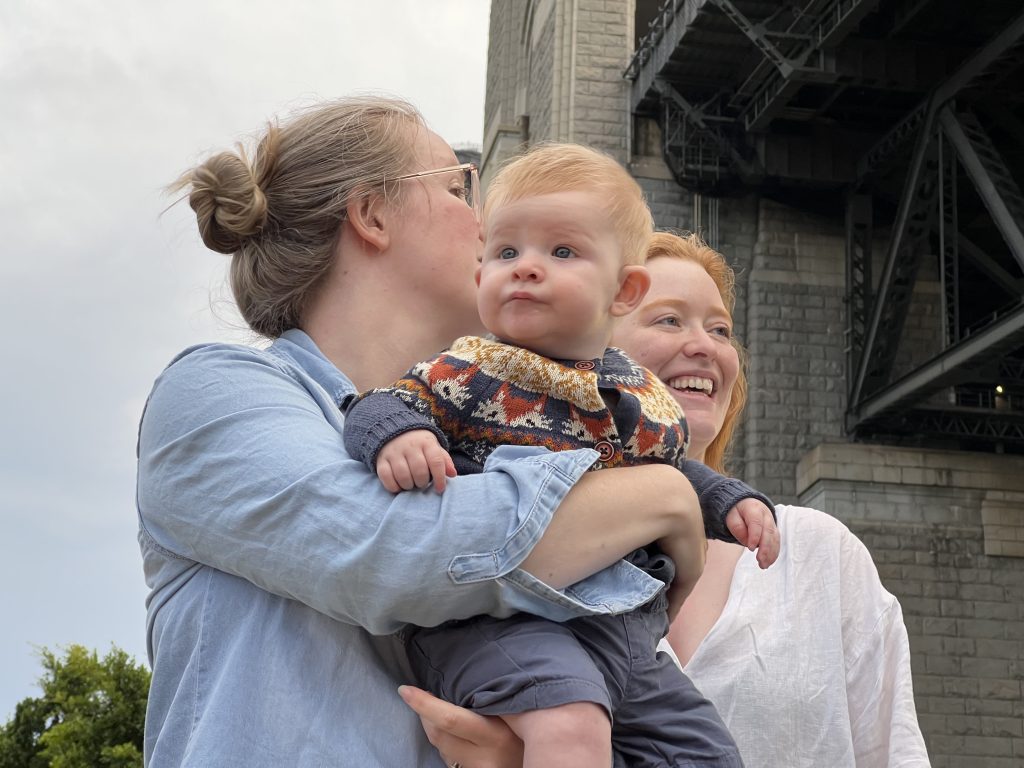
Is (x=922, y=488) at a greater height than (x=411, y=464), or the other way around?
(x=922, y=488)

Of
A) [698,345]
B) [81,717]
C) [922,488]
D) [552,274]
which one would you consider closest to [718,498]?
[552,274]

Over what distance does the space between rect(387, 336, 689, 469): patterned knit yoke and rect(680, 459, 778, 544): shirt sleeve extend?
26 cm

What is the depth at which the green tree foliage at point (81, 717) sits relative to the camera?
1814 centimetres

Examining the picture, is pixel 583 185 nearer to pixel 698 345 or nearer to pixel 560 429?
pixel 560 429

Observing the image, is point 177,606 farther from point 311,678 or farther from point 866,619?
point 866,619

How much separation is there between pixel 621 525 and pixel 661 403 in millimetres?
376

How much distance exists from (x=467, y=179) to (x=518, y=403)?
717mm

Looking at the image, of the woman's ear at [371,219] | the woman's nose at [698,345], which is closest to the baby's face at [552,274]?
the woman's ear at [371,219]

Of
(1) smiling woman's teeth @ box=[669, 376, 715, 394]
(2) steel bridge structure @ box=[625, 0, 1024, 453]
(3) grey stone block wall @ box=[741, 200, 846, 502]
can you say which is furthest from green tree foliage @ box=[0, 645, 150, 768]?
(1) smiling woman's teeth @ box=[669, 376, 715, 394]

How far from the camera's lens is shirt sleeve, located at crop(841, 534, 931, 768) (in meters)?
2.93

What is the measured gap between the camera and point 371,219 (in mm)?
2408

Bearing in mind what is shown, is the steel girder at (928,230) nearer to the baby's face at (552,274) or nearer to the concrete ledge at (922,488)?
the concrete ledge at (922,488)

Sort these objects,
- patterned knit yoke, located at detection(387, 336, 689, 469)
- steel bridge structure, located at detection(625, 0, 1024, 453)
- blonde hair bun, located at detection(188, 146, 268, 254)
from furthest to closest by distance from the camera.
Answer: steel bridge structure, located at detection(625, 0, 1024, 453)
blonde hair bun, located at detection(188, 146, 268, 254)
patterned knit yoke, located at detection(387, 336, 689, 469)

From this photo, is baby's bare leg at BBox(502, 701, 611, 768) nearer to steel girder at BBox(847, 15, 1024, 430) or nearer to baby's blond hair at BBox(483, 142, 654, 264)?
baby's blond hair at BBox(483, 142, 654, 264)
